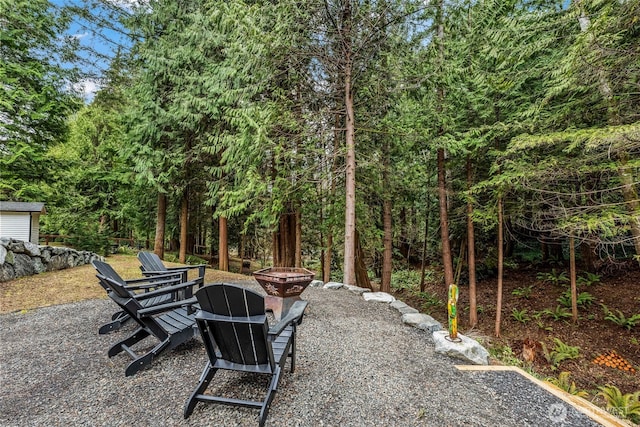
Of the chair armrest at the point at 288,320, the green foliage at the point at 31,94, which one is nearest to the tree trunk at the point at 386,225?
the chair armrest at the point at 288,320

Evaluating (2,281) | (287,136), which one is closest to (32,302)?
(2,281)

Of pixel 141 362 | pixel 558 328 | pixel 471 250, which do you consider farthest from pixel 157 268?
pixel 558 328

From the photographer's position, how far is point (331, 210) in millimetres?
7715

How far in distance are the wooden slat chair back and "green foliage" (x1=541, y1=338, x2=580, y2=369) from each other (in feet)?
23.2

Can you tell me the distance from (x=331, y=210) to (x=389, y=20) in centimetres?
436

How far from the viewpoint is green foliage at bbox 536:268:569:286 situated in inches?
343

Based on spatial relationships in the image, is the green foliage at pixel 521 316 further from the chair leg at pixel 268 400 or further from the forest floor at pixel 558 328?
the chair leg at pixel 268 400

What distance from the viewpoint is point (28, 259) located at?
22.5 feet

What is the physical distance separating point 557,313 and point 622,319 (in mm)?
1161

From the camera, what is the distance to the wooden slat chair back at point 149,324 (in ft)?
9.08

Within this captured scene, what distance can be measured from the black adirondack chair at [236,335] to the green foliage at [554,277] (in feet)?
32.0

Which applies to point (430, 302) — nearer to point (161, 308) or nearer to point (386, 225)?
point (386, 225)

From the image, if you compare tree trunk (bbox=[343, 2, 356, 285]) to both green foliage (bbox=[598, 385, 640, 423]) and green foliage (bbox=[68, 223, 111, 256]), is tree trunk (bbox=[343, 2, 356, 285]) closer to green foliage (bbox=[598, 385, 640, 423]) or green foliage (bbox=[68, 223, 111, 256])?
green foliage (bbox=[598, 385, 640, 423])

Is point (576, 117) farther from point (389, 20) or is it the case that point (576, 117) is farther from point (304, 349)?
point (304, 349)
